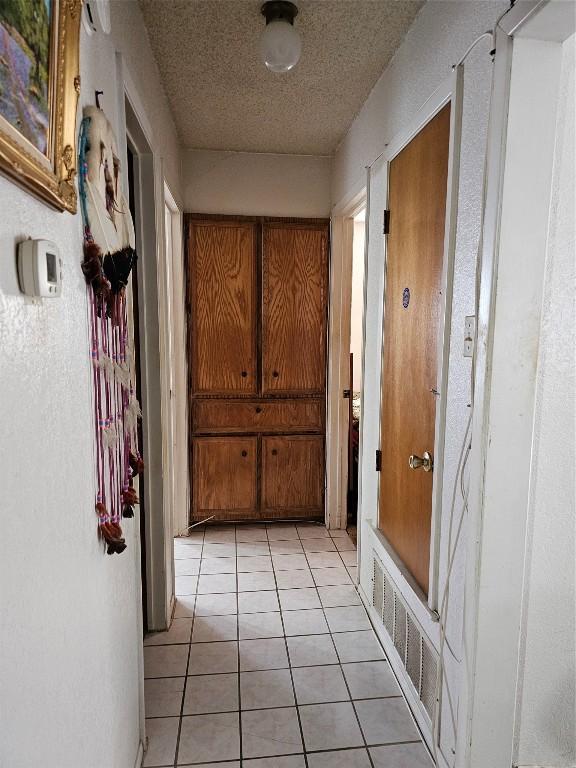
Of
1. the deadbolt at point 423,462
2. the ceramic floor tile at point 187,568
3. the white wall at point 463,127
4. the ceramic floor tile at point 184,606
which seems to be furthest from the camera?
the ceramic floor tile at point 187,568

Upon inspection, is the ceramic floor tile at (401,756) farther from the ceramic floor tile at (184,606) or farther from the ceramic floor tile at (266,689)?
the ceramic floor tile at (184,606)

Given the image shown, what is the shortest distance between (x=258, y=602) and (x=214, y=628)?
0.29m

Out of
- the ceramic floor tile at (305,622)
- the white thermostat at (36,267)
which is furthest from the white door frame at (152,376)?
the white thermostat at (36,267)

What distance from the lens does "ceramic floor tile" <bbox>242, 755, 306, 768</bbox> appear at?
1542 millimetres

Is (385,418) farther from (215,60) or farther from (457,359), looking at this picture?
(215,60)

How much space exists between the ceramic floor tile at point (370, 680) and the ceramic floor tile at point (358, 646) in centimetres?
4

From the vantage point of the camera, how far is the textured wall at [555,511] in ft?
3.94

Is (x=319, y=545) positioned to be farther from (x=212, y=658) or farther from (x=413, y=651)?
(x=413, y=651)

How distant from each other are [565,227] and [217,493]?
273 cm

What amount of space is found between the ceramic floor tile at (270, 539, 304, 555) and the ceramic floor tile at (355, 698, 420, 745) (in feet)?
4.15

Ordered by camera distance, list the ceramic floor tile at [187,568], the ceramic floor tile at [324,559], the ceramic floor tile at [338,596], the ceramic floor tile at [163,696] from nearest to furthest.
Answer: the ceramic floor tile at [163,696] < the ceramic floor tile at [338,596] < the ceramic floor tile at [187,568] < the ceramic floor tile at [324,559]

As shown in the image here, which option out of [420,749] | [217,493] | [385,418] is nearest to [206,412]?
[217,493]

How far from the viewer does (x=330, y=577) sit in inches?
108

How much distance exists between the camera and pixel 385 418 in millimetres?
2164
